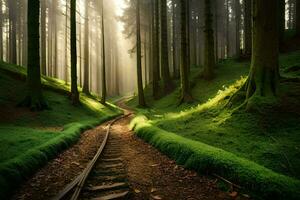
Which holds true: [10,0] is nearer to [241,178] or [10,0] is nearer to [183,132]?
[183,132]

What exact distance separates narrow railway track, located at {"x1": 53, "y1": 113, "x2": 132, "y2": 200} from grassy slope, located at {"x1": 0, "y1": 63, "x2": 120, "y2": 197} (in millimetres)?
1360

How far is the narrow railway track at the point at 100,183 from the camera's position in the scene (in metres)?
5.55

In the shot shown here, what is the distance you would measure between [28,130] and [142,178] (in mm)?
6789

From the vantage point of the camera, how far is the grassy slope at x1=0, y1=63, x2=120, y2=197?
268 inches

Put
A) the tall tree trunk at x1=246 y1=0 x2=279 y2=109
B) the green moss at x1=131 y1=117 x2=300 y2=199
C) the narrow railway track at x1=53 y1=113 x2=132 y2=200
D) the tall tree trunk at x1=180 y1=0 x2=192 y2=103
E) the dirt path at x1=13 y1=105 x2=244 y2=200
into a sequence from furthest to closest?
the tall tree trunk at x1=180 y1=0 x2=192 y2=103, the tall tree trunk at x1=246 y1=0 x2=279 y2=109, the dirt path at x1=13 y1=105 x2=244 y2=200, the narrow railway track at x1=53 y1=113 x2=132 y2=200, the green moss at x1=131 y1=117 x2=300 y2=199

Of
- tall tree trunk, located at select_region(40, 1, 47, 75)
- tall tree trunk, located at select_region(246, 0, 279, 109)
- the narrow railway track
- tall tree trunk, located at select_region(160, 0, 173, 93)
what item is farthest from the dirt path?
tall tree trunk, located at select_region(40, 1, 47, 75)

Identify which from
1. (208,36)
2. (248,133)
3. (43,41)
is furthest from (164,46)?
(248,133)

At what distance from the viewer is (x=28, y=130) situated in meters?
11.5

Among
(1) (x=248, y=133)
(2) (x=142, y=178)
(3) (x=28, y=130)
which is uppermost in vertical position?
(1) (x=248, y=133)

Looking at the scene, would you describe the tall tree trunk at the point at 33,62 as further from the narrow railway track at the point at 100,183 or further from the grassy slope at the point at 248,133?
the narrow railway track at the point at 100,183

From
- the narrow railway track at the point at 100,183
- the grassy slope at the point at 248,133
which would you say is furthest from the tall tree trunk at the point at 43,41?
the narrow railway track at the point at 100,183

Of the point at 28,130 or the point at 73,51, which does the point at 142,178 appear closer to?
the point at 28,130

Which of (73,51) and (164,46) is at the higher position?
(164,46)

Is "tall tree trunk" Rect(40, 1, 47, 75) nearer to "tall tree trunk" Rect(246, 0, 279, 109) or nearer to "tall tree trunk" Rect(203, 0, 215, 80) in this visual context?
"tall tree trunk" Rect(203, 0, 215, 80)
